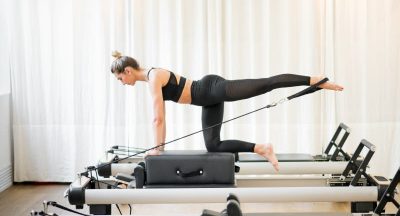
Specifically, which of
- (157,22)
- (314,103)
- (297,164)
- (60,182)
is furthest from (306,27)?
(60,182)

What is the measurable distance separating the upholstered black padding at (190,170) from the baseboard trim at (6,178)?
2.53 meters

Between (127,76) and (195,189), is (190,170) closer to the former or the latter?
(195,189)

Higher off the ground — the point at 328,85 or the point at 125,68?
the point at 125,68

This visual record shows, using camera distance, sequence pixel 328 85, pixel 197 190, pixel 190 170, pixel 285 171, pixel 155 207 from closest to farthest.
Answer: pixel 197 190
pixel 190 170
pixel 328 85
pixel 285 171
pixel 155 207

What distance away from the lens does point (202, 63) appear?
4.88 meters

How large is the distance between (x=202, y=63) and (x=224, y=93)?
168 cm

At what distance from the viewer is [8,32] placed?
4965 millimetres

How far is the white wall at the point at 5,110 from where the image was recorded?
489 cm

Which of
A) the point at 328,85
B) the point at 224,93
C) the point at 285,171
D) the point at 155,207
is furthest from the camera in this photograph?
the point at 155,207

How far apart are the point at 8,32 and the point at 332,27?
3.00 metres

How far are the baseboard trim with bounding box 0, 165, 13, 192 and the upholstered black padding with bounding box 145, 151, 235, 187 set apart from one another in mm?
2526

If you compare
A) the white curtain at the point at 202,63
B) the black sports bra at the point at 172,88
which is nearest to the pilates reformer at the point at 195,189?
the black sports bra at the point at 172,88

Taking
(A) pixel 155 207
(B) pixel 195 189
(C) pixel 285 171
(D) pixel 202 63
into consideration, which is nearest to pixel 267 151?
(C) pixel 285 171

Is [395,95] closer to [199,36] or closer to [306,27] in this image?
[306,27]
